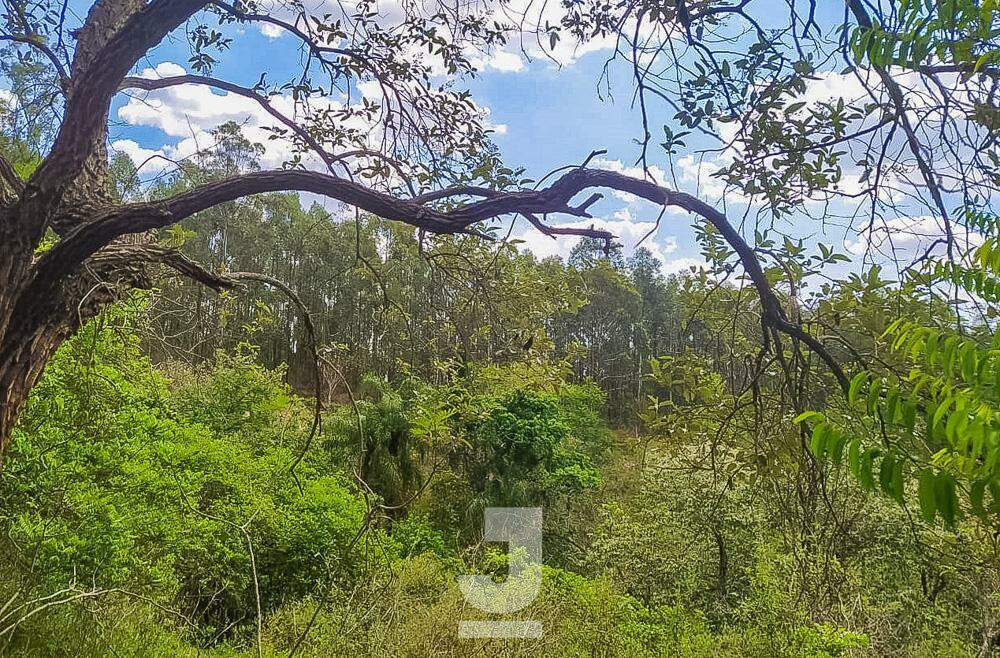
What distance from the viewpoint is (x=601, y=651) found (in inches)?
161

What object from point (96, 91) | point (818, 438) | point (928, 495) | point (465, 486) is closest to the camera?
point (928, 495)

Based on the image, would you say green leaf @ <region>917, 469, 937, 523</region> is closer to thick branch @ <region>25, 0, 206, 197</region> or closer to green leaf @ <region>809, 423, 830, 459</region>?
green leaf @ <region>809, 423, 830, 459</region>

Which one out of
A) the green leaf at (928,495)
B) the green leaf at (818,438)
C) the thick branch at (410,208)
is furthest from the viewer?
the thick branch at (410,208)

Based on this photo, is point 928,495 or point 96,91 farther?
point 96,91

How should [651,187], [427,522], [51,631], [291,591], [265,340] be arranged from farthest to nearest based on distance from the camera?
[265,340] → [427,522] → [291,591] → [51,631] → [651,187]

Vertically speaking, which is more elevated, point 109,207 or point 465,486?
point 109,207

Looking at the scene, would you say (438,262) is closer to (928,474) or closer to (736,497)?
(928,474)

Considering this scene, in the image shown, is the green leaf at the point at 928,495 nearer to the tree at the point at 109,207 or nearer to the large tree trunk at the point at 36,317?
the tree at the point at 109,207

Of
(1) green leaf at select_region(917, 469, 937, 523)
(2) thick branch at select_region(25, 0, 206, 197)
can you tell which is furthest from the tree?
(1) green leaf at select_region(917, 469, 937, 523)

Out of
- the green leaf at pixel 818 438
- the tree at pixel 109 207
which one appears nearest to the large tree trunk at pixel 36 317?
the tree at pixel 109 207

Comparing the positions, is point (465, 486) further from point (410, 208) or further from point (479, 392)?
point (410, 208)

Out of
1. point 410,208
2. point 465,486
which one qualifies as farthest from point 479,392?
point 465,486

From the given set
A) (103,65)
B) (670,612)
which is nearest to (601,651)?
(670,612)

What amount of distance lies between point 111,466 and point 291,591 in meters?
2.78
